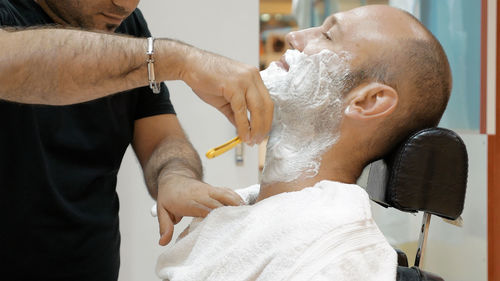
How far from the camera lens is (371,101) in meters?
1.17

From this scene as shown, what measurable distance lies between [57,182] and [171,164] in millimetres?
363

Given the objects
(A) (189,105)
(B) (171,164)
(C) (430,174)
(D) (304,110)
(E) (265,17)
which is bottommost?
(A) (189,105)

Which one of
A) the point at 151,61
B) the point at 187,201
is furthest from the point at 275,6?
the point at 151,61

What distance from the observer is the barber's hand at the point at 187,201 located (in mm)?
1242

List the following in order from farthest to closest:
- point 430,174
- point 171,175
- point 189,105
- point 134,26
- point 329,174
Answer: point 189,105 → point 134,26 → point 171,175 → point 329,174 → point 430,174

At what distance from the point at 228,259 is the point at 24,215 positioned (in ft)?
2.40

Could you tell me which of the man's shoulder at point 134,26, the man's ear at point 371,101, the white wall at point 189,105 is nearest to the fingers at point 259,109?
the man's ear at point 371,101

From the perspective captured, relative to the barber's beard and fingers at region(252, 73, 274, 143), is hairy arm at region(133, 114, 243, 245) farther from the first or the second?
fingers at region(252, 73, 274, 143)

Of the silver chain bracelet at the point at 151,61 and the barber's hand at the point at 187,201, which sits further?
the barber's hand at the point at 187,201

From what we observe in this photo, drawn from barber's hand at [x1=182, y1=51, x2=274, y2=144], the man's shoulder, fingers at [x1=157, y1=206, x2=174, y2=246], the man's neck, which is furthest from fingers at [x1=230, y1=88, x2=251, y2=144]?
the man's shoulder

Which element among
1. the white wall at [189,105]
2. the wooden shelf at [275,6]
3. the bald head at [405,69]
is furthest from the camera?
the wooden shelf at [275,6]

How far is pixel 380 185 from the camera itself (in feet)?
4.08

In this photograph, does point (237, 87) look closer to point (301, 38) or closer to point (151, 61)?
point (151, 61)

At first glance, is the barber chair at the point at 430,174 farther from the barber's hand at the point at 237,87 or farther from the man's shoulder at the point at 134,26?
the man's shoulder at the point at 134,26
